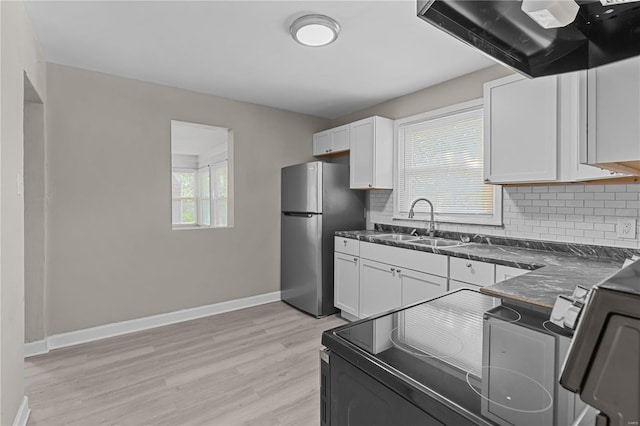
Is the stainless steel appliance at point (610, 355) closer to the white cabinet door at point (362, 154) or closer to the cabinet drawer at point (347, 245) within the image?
the cabinet drawer at point (347, 245)

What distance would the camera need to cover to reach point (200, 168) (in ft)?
25.8

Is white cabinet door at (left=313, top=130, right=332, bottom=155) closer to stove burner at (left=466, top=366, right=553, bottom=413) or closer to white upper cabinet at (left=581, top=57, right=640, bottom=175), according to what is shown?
white upper cabinet at (left=581, top=57, right=640, bottom=175)

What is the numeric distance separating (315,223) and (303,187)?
0.44 meters

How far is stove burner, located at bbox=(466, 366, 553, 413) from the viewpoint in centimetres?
55

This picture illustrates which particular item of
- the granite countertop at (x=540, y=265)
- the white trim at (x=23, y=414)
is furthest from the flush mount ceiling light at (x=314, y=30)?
the white trim at (x=23, y=414)

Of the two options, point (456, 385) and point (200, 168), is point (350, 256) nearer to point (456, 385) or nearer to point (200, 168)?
point (456, 385)

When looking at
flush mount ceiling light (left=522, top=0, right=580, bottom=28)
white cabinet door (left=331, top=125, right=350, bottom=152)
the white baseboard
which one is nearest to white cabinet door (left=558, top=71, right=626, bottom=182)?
flush mount ceiling light (left=522, top=0, right=580, bottom=28)

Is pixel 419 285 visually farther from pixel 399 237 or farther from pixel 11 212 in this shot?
A: pixel 11 212

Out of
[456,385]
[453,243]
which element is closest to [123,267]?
[453,243]

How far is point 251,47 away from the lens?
8.59ft

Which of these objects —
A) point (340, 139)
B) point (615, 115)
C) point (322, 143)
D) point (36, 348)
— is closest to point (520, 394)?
point (615, 115)

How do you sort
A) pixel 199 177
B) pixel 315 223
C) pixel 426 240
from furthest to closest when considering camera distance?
1. pixel 199 177
2. pixel 315 223
3. pixel 426 240

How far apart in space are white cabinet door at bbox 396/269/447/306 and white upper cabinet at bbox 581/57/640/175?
6.30 ft

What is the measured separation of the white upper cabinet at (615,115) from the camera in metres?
0.75
